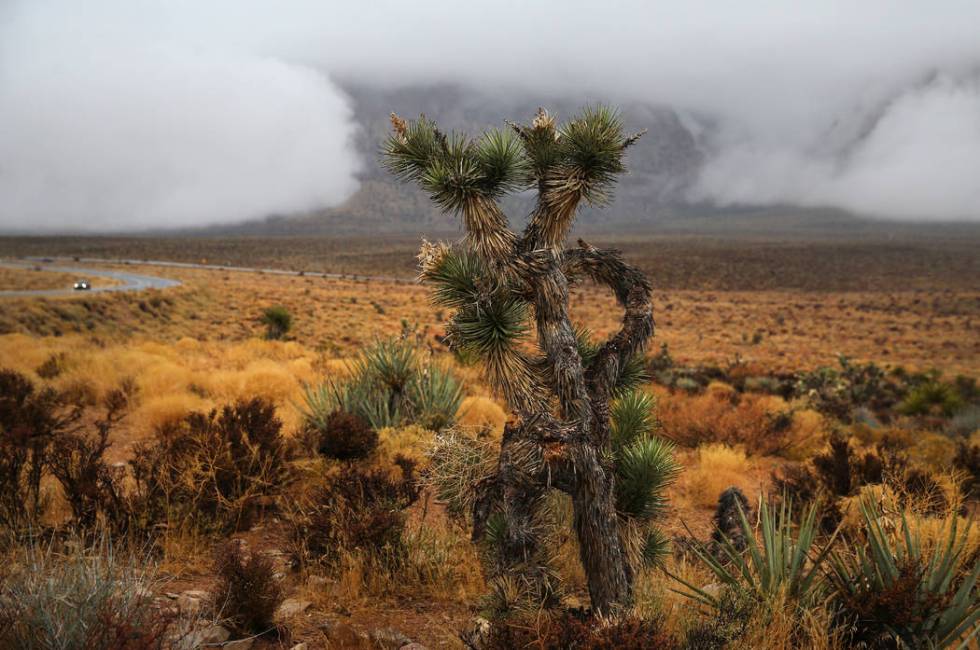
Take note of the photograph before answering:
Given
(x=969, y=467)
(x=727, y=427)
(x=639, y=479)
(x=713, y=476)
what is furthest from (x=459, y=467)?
(x=969, y=467)

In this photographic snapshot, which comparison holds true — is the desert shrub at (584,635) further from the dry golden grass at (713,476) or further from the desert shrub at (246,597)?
the dry golden grass at (713,476)

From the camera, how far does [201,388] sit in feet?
36.6

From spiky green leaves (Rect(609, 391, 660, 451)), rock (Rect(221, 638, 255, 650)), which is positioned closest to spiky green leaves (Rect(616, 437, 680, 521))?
spiky green leaves (Rect(609, 391, 660, 451))

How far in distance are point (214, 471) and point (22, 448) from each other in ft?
5.51

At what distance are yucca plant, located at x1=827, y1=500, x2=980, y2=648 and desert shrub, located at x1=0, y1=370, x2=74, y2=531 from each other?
17.7 ft

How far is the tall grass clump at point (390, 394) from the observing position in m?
8.48

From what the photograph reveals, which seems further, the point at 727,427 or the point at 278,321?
the point at 278,321

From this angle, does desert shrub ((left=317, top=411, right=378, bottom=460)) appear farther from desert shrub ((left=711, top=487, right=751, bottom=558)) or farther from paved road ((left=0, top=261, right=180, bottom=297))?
paved road ((left=0, top=261, right=180, bottom=297))

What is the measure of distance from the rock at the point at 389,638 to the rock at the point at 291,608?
1.90ft

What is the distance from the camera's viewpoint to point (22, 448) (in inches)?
214

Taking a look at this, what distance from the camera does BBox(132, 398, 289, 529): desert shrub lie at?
5196mm

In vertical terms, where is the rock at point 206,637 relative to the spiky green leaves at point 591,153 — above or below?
below

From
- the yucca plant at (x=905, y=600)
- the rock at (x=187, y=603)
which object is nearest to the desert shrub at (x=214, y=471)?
the rock at (x=187, y=603)

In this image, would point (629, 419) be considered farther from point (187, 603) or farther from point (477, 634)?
point (187, 603)
